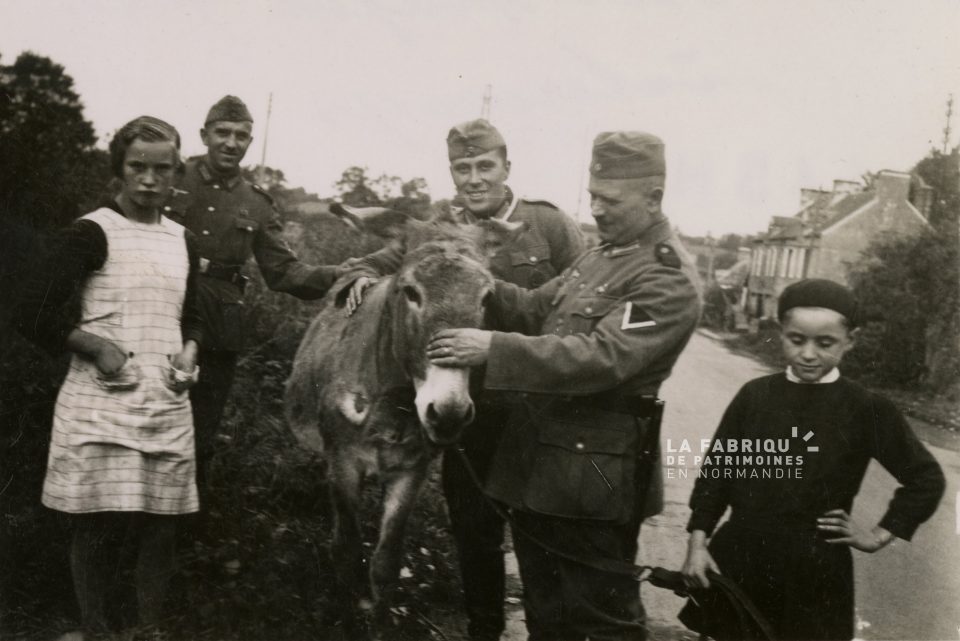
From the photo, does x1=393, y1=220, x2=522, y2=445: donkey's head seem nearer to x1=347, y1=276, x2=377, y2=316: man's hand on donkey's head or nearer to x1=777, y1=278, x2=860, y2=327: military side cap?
x1=347, y1=276, x2=377, y2=316: man's hand on donkey's head

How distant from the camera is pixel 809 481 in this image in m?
2.54

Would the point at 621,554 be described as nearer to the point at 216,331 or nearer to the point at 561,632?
the point at 561,632

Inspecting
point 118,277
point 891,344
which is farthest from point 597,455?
point 891,344

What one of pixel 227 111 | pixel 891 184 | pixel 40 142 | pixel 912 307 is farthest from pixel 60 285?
pixel 912 307

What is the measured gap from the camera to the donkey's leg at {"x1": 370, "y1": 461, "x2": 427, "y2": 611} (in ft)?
11.2

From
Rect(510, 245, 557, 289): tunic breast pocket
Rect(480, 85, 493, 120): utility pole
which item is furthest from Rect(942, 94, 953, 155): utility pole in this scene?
Rect(480, 85, 493, 120): utility pole

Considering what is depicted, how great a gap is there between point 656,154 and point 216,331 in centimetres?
216

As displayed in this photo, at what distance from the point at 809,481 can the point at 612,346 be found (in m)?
0.82

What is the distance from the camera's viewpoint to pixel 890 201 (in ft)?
22.2

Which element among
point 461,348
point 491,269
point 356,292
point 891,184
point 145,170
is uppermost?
point 891,184

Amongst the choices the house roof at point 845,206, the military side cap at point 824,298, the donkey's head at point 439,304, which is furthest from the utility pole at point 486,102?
the house roof at point 845,206

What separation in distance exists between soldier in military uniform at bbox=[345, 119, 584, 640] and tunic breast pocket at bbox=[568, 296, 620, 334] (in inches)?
27.9

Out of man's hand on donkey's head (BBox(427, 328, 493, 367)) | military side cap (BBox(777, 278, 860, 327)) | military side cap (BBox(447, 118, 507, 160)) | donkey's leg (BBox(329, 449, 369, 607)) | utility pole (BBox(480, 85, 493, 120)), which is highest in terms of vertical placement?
utility pole (BBox(480, 85, 493, 120))

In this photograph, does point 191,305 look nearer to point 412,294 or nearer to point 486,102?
point 412,294
